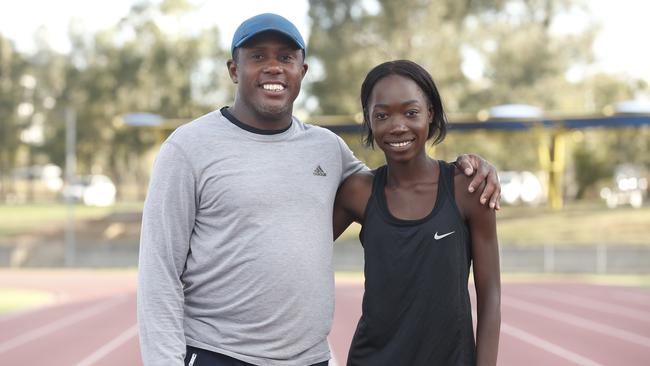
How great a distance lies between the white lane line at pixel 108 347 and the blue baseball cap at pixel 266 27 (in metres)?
7.30

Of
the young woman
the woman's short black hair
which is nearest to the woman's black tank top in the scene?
the young woman

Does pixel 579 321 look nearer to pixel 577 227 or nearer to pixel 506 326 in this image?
pixel 506 326

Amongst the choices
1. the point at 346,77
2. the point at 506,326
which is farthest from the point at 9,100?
the point at 506,326

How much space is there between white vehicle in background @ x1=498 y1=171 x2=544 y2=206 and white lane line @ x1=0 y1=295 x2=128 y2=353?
83.5ft

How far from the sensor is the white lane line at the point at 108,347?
9391 millimetres

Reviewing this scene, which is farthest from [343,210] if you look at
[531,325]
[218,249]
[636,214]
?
[636,214]

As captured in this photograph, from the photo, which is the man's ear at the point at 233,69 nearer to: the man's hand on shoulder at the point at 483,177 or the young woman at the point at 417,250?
the young woman at the point at 417,250

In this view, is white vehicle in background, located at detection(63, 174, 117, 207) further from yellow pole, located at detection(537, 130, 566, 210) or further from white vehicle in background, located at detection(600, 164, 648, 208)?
white vehicle in background, located at detection(600, 164, 648, 208)

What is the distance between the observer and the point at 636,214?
28.4 metres

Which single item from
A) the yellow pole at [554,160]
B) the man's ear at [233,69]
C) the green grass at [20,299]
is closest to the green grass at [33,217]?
the green grass at [20,299]

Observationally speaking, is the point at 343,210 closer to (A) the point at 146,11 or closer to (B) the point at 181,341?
(B) the point at 181,341

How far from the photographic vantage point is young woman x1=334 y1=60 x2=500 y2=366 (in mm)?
2529

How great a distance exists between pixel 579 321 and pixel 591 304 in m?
2.15

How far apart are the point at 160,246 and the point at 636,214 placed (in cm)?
2793
